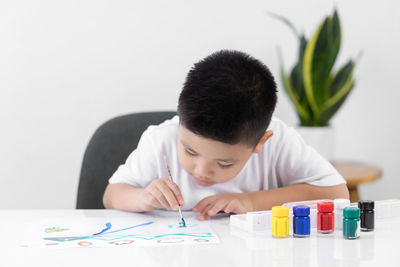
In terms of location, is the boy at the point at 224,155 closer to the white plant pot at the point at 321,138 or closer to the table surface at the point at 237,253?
the table surface at the point at 237,253

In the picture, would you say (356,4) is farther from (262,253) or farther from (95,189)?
(262,253)

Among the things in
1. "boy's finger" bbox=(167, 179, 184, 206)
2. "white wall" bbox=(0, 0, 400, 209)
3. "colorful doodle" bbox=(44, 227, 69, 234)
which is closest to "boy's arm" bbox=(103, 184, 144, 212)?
"boy's finger" bbox=(167, 179, 184, 206)

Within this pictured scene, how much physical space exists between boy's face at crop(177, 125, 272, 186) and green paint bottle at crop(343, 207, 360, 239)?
10.5 inches

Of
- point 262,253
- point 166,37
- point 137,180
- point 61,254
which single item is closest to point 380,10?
point 166,37

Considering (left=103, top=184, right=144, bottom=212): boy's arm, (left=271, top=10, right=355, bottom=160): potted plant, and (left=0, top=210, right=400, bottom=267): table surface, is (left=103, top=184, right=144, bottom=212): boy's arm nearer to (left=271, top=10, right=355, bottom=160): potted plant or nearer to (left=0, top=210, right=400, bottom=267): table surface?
(left=0, top=210, right=400, bottom=267): table surface

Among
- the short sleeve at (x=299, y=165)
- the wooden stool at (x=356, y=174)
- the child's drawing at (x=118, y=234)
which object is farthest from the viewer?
the wooden stool at (x=356, y=174)

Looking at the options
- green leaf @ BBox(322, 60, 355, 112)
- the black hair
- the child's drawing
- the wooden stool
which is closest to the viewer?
the child's drawing

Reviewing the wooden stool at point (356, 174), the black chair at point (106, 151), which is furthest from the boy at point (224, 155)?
the wooden stool at point (356, 174)

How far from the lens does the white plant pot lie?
6.91 ft

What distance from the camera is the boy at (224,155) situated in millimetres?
1106

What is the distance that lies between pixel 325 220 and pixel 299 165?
38cm

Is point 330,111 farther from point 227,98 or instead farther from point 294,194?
point 227,98

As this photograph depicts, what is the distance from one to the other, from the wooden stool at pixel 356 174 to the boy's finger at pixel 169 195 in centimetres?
94

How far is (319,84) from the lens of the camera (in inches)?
82.1
